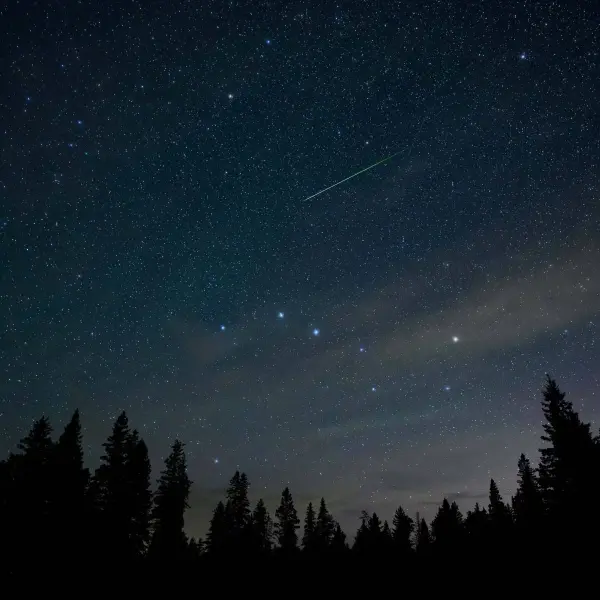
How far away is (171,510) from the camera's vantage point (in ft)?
133

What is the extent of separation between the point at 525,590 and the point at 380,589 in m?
27.5

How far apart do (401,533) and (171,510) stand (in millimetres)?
46880

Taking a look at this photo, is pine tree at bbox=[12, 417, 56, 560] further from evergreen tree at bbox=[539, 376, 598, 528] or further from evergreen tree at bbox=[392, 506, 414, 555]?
evergreen tree at bbox=[392, 506, 414, 555]

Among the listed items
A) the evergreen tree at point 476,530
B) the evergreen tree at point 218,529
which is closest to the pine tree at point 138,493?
Answer: the evergreen tree at point 218,529

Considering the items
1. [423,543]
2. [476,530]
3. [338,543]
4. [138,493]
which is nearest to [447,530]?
[476,530]

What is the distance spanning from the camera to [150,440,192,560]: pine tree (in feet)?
125

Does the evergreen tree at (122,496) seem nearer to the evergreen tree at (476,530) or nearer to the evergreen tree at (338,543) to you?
the evergreen tree at (338,543)

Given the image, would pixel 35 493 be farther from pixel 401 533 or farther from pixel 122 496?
pixel 401 533

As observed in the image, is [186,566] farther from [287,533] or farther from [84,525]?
[287,533]

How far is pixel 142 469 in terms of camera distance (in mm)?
33219

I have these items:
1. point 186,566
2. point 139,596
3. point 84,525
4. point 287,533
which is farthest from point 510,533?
point 84,525

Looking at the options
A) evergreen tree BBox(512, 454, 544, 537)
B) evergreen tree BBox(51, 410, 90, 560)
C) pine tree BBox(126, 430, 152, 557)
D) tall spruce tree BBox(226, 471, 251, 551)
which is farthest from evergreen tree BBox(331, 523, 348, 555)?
evergreen tree BBox(51, 410, 90, 560)

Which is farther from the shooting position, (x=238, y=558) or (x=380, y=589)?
(x=380, y=589)

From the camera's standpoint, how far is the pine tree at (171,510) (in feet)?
125
